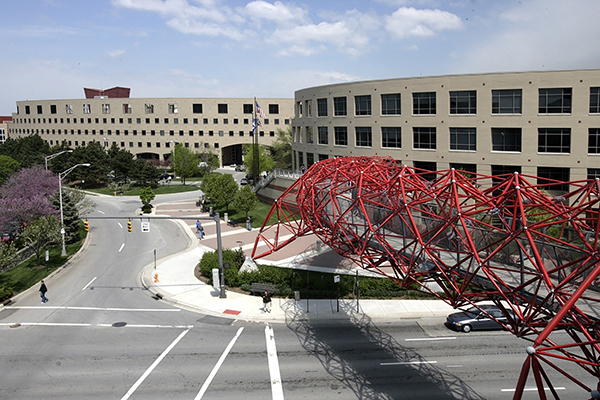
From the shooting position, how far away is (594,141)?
1577 inches

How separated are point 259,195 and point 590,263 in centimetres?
5757

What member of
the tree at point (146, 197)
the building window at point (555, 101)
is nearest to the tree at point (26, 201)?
the tree at point (146, 197)

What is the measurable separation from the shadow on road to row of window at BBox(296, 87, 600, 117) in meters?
26.1

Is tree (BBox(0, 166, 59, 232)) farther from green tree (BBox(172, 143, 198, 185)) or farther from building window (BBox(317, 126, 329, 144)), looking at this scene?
green tree (BBox(172, 143, 198, 185))

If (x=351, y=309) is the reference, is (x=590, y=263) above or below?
above

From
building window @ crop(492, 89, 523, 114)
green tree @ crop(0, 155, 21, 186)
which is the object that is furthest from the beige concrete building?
building window @ crop(492, 89, 523, 114)

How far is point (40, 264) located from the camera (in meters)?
40.6

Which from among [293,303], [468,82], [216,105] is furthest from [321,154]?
[216,105]

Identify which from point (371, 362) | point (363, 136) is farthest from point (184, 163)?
point (371, 362)

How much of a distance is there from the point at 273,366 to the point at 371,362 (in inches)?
179

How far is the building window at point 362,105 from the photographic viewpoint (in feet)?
171

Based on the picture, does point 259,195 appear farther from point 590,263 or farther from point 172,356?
point 590,263

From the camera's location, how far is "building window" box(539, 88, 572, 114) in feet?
133

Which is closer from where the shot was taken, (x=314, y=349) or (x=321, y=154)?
(x=314, y=349)
